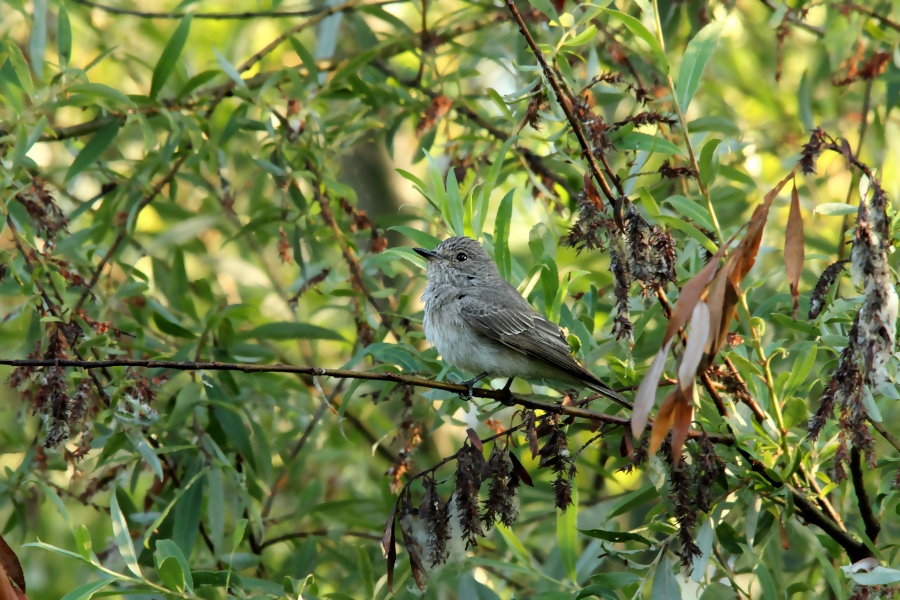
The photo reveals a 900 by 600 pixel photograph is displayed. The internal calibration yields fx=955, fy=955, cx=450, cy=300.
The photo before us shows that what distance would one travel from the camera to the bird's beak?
4.11 m

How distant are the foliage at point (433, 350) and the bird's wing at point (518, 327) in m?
0.13

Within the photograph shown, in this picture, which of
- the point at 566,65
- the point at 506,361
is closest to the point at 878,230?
the point at 566,65

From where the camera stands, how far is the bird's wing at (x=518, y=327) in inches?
145

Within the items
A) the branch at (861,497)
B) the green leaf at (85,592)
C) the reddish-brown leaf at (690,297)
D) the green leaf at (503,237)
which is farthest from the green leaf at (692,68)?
the green leaf at (85,592)

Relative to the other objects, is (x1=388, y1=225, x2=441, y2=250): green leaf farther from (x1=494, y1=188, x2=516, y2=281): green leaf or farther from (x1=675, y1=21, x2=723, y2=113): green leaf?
(x1=675, y1=21, x2=723, y2=113): green leaf

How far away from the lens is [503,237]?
139 inches

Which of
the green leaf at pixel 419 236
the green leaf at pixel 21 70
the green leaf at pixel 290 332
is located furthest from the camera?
the green leaf at pixel 290 332

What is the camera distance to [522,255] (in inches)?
228

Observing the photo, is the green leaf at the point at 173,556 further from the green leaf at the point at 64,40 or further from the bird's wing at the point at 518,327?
the green leaf at the point at 64,40

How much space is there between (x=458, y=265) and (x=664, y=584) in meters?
2.02

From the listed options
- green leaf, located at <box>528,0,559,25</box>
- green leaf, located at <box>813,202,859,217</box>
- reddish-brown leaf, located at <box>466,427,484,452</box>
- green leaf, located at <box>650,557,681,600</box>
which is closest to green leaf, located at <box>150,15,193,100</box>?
green leaf, located at <box>528,0,559,25</box>

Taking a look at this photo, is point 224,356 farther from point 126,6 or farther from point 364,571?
point 126,6

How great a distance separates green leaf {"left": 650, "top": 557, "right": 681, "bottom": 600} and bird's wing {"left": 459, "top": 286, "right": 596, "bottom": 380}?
0.71 metres

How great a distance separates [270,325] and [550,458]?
2.15 m
